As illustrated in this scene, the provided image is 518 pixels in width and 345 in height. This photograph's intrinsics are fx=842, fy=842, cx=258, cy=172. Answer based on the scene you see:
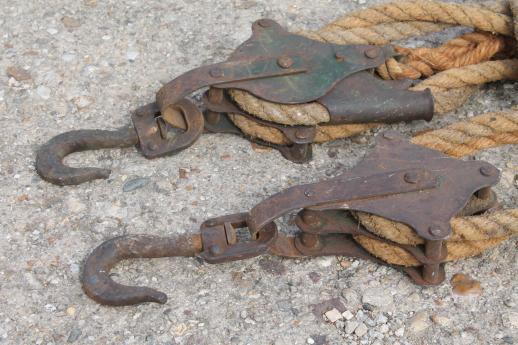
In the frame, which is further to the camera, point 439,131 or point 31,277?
point 439,131

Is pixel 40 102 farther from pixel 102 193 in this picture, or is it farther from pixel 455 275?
pixel 455 275

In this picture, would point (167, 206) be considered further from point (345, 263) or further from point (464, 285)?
point (464, 285)

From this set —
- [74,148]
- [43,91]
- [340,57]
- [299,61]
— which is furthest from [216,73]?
[43,91]

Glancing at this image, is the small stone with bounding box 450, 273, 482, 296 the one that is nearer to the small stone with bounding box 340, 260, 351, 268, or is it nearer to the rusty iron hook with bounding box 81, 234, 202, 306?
the small stone with bounding box 340, 260, 351, 268

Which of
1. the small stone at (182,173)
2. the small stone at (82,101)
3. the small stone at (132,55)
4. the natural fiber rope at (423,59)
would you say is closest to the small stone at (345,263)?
the natural fiber rope at (423,59)

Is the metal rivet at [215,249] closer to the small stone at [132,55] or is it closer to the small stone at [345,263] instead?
the small stone at [345,263]

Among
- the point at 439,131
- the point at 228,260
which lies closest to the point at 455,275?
the point at 439,131
